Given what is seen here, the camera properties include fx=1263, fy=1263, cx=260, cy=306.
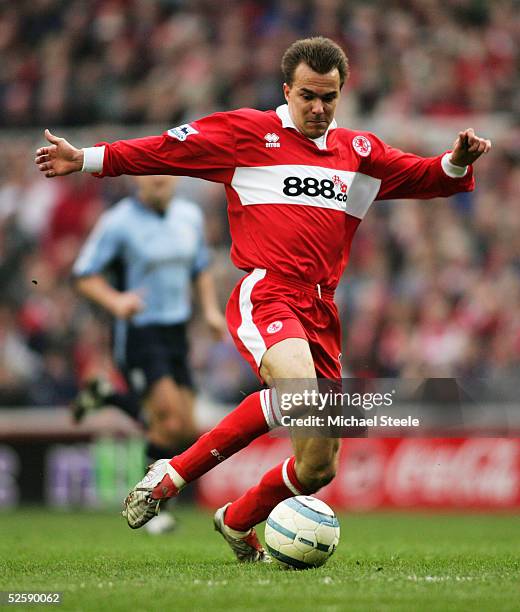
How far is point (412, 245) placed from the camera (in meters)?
15.0

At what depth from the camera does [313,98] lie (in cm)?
639

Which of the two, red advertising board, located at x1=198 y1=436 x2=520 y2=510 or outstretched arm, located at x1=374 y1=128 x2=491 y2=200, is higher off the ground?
outstretched arm, located at x1=374 y1=128 x2=491 y2=200

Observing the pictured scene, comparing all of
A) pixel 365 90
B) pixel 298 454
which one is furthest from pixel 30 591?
pixel 365 90

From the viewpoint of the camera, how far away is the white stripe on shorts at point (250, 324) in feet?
20.2

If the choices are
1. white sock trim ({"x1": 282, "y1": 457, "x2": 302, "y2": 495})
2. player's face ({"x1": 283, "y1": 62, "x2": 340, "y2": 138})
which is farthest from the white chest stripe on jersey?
white sock trim ({"x1": 282, "y1": 457, "x2": 302, "y2": 495})

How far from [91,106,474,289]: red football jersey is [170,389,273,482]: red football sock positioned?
2.29 ft

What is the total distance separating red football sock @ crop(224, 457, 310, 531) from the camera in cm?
628

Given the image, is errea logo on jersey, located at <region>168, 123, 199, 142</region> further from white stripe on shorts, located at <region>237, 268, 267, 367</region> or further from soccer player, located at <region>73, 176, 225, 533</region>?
soccer player, located at <region>73, 176, 225, 533</region>

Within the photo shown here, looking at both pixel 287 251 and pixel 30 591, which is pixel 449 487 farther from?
pixel 30 591

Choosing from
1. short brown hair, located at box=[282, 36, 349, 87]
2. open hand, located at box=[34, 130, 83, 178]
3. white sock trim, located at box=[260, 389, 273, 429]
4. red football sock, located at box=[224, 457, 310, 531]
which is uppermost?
short brown hair, located at box=[282, 36, 349, 87]

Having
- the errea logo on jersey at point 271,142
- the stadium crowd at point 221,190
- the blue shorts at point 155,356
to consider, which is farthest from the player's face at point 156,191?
the stadium crowd at point 221,190

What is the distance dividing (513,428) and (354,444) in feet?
5.27

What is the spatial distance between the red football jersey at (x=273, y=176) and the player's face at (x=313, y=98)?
10 centimetres

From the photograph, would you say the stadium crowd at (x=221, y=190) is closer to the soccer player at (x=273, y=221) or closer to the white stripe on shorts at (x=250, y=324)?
the soccer player at (x=273, y=221)
